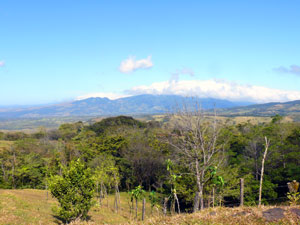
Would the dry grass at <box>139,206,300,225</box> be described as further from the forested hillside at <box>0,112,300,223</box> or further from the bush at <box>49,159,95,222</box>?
the forested hillside at <box>0,112,300,223</box>

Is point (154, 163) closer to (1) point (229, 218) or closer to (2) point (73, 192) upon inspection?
(2) point (73, 192)

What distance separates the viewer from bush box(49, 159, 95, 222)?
56.1 ft

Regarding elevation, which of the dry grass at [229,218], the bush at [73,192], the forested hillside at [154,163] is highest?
the dry grass at [229,218]

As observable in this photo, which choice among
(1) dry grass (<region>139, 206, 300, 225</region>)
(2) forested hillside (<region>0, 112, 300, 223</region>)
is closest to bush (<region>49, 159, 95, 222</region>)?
(1) dry grass (<region>139, 206, 300, 225</region>)

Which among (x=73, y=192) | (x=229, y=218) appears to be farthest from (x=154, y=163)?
(x=229, y=218)

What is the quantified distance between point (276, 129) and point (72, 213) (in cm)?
4786

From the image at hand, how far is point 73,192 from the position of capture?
1725 centimetres

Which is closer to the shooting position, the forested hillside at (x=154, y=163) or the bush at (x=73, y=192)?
the bush at (x=73, y=192)

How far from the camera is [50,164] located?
1833 inches

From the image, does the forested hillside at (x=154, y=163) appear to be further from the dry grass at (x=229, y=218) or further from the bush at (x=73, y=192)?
the dry grass at (x=229, y=218)

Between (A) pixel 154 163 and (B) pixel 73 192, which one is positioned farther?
(A) pixel 154 163

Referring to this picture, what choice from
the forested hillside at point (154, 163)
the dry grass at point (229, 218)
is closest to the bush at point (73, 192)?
the dry grass at point (229, 218)

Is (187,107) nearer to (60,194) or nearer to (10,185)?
(60,194)

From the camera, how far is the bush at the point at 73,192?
17.1 metres
